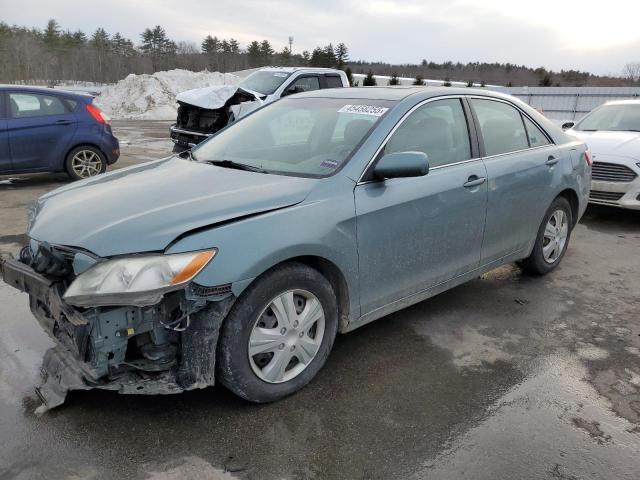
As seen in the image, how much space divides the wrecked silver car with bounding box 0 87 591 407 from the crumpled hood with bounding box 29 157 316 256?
1 centimetres

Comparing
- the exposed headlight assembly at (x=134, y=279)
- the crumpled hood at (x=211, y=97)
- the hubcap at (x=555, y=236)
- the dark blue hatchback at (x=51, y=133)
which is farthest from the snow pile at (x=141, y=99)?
the exposed headlight assembly at (x=134, y=279)

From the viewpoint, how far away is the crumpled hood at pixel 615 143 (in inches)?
275

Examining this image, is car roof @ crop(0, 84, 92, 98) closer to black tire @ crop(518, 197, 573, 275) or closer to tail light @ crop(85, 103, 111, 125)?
tail light @ crop(85, 103, 111, 125)

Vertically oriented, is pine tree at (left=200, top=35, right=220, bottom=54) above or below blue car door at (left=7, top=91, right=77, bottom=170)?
above

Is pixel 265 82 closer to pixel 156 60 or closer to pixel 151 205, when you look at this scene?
pixel 151 205

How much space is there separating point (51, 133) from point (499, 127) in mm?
6923

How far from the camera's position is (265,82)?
448 inches

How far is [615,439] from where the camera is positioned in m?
2.62

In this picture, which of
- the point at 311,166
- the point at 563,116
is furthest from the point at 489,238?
the point at 563,116

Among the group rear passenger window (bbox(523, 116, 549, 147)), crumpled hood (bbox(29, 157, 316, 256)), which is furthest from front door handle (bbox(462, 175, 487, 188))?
crumpled hood (bbox(29, 157, 316, 256))

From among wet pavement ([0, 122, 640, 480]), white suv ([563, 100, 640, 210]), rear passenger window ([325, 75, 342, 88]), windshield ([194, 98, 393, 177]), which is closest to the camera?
wet pavement ([0, 122, 640, 480])

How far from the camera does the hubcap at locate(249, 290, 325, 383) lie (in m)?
2.69

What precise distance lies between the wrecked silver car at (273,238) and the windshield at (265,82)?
7224 mm

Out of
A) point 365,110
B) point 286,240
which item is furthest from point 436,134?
point 286,240
